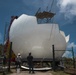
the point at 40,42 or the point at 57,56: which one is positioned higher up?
the point at 40,42

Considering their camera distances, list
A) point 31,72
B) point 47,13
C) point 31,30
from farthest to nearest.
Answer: point 47,13 → point 31,30 → point 31,72

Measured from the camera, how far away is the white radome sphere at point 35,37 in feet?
82.7

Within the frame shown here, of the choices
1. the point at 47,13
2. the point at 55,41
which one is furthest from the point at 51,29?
the point at 47,13

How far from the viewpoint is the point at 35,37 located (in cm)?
2520

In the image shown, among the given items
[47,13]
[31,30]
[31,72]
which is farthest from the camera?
[47,13]

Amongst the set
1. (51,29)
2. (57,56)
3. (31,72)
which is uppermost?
(51,29)

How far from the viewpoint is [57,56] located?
1028 inches

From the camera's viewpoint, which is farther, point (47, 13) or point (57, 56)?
point (47, 13)

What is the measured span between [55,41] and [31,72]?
741 cm

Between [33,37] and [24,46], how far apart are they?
5.12ft

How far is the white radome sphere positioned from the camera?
82.7 ft

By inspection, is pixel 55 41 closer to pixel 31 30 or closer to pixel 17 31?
pixel 31 30

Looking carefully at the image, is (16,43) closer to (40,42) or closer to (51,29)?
(40,42)

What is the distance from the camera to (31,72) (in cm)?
1919
